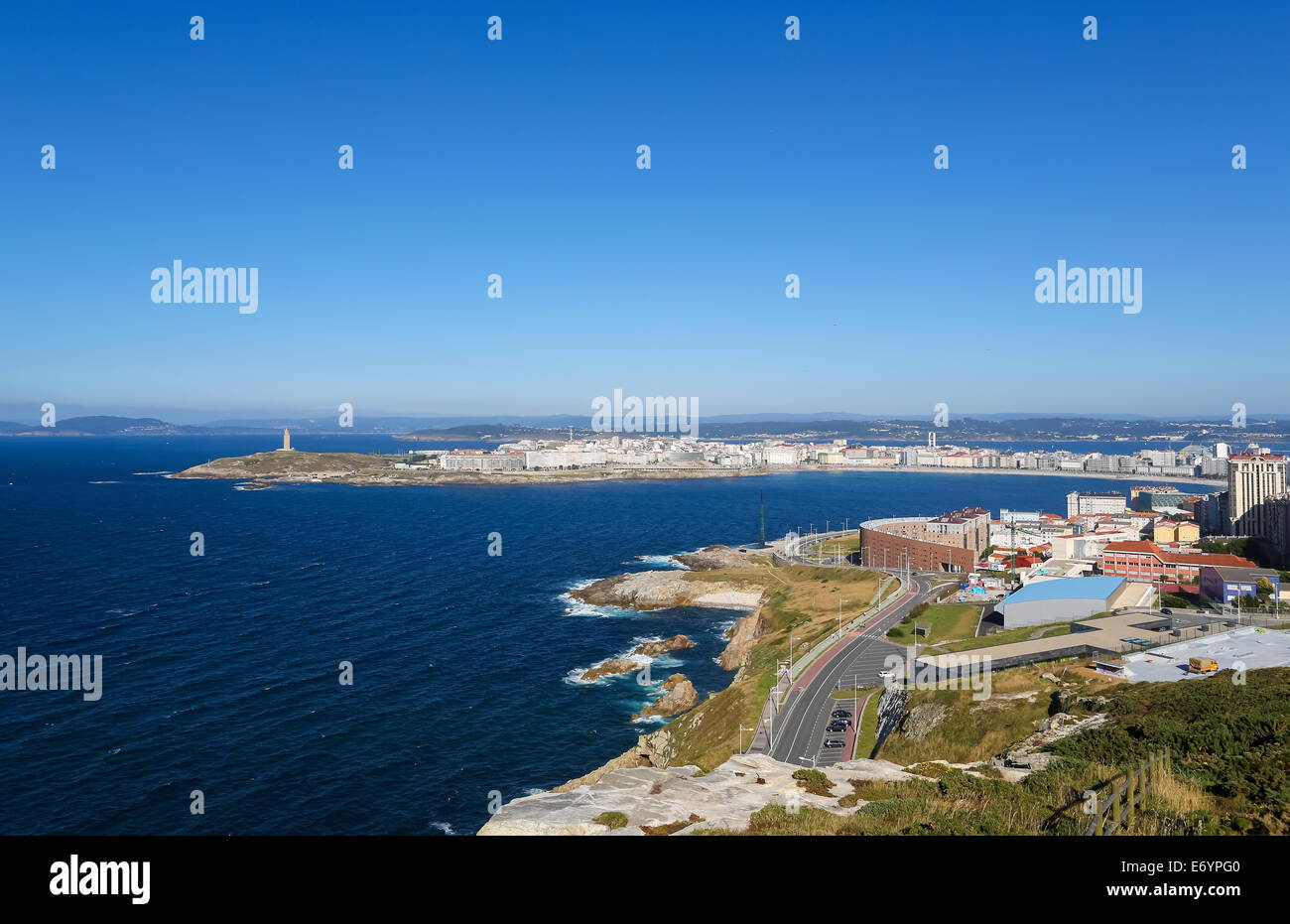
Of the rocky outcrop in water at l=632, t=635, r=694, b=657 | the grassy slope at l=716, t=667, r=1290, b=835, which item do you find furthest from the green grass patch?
the grassy slope at l=716, t=667, r=1290, b=835

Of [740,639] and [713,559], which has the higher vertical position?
[713,559]

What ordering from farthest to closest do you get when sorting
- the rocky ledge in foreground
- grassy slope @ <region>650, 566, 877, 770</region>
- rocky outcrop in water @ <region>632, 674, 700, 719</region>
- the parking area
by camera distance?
rocky outcrop in water @ <region>632, 674, 700, 719</region>
grassy slope @ <region>650, 566, 877, 770</region>
the parking area
the rocky ledge in foreground

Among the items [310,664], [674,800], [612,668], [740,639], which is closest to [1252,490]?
[740,639]

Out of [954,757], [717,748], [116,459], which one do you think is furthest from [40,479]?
[954,757]

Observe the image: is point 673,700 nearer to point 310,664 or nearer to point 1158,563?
point 310,664

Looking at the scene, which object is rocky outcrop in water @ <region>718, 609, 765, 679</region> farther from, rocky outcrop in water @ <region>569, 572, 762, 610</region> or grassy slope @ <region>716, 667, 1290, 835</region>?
grassy slope @ <region>716, 667, 1290, 835</region>

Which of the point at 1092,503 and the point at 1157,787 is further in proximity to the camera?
the point at 1092,503
